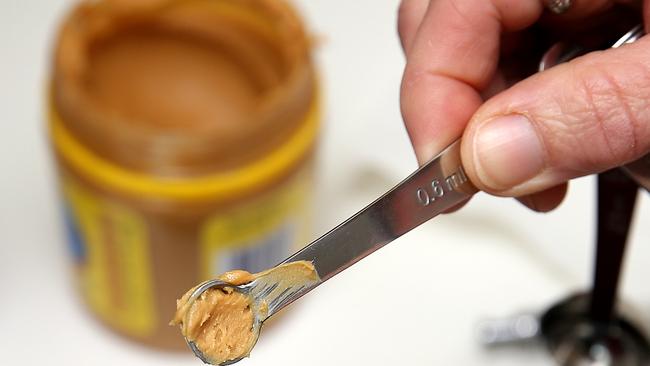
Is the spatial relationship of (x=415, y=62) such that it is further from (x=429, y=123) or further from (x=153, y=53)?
(x=153, y=53)

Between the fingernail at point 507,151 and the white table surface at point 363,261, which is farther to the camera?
the white table surface at point 363,261

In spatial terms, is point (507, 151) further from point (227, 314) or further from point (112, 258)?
point (112, 258)

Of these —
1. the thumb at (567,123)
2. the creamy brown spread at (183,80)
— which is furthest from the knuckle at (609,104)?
the creamy brown spread at (183,80)

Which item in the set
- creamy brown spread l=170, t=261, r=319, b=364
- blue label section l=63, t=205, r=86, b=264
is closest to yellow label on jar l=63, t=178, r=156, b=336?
blue label section l=63, t=205, r=86, b=264

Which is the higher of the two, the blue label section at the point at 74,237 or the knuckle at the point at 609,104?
the knuckle at the point at 609,104

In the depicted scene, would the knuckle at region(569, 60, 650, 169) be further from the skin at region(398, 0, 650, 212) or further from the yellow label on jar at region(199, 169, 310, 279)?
the yellow label on jar at region(199, 169, 310, 279)

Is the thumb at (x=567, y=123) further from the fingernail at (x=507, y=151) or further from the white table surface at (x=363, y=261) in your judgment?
the white table surface at (x=363, y=261)

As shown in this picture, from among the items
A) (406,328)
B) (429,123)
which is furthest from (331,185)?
(429,123)
